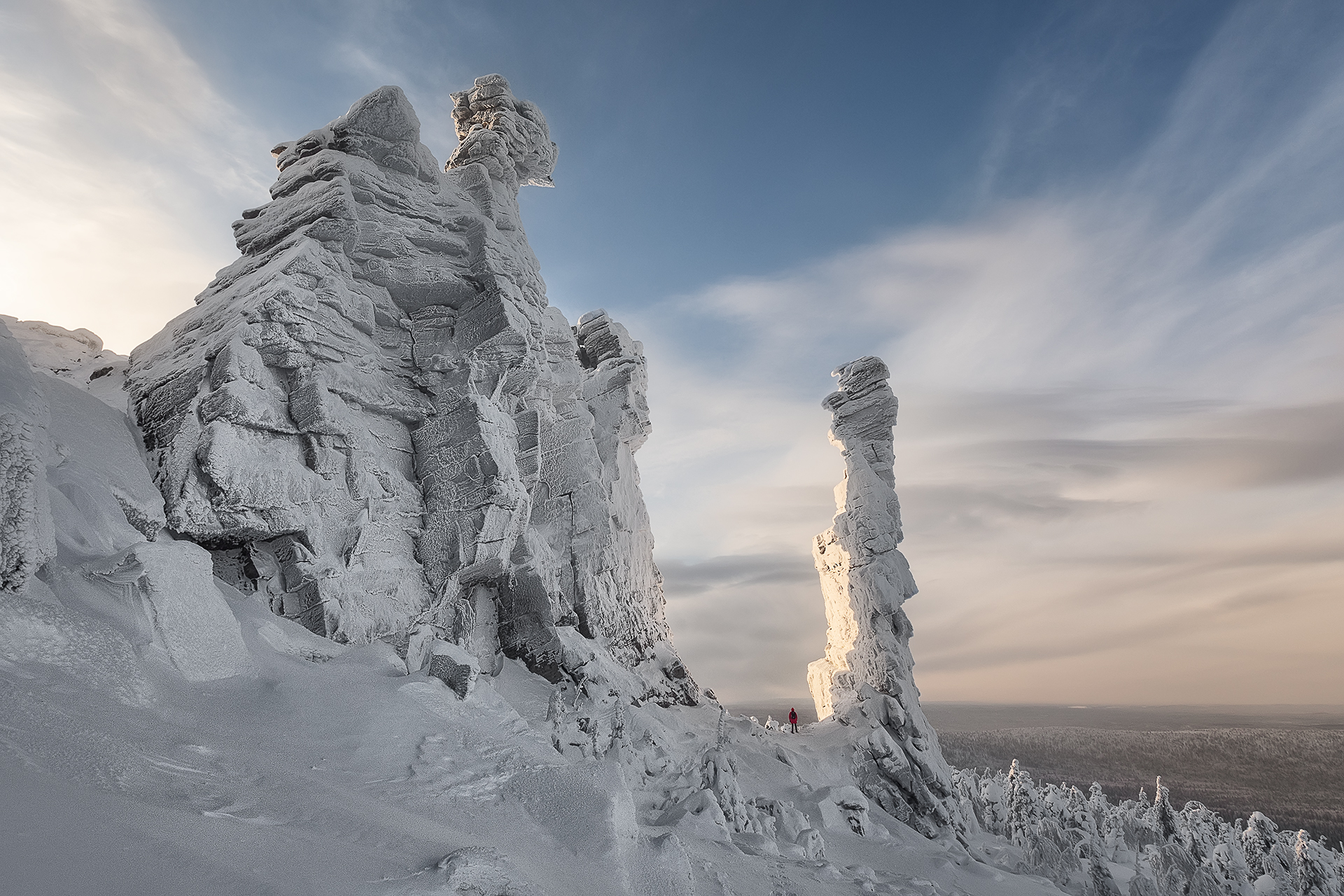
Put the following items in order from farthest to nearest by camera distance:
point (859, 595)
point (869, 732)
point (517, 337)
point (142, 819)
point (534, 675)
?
point (859, 595), point (869, 732), point (517, 337), point (534, 675), point (142, 819)

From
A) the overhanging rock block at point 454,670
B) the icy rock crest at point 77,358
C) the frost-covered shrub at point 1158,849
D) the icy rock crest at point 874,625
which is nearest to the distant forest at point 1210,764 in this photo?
the frost-covered shrub at point 1158,849

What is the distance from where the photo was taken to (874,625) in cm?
2938

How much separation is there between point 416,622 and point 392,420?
5.61 meters

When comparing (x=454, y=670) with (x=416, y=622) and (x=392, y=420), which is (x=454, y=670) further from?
(x=392, y=420)

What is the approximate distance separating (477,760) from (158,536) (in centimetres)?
772

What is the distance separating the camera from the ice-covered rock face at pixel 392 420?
14.0m

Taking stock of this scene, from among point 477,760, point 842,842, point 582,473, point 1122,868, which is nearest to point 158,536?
point 477,760

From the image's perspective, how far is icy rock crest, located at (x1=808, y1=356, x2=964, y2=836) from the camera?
2534 centimetres

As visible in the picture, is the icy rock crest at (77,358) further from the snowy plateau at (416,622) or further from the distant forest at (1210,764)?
the distant forest at (1210,764)

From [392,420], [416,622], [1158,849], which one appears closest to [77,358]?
[392,420]

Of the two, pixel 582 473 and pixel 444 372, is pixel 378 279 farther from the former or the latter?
pixel 582 473

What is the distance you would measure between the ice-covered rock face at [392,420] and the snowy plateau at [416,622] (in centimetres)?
9

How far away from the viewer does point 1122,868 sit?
27438mm

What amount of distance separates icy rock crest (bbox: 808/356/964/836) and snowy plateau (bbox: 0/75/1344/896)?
0.15 m
